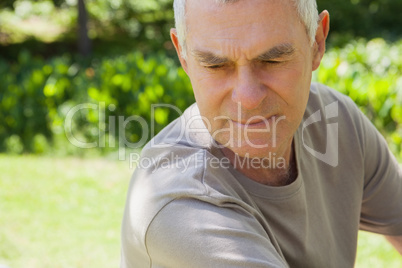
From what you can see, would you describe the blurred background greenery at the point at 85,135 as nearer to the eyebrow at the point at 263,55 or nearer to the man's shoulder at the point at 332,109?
the man's shoulder at the point at 332,109

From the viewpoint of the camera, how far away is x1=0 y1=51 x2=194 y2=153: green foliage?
5918 millimetres

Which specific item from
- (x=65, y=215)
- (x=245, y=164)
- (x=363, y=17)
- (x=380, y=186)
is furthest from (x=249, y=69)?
(x=363, y=17)

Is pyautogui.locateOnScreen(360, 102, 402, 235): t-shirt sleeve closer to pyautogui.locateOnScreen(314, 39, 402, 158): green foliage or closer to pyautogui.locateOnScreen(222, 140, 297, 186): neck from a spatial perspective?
pyautogui.locateOnScreen(222, 140, 297, 186): neck

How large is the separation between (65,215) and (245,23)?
3.85 metres

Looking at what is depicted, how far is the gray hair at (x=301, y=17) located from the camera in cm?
140

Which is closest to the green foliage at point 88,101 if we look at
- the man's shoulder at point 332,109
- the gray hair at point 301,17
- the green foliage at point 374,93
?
the green foliage at point 374,93

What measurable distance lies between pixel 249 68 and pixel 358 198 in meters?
0.73

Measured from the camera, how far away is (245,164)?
63.0 inches

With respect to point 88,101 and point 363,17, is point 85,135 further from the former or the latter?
point 363,17

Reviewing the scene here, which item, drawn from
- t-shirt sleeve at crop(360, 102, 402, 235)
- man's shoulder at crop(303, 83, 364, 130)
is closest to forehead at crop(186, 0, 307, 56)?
man's shoulder at crop(303, 83, 364, 130)

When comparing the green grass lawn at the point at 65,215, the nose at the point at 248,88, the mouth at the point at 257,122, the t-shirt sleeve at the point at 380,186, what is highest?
the nose at the point at 248,88

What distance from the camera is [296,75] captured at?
145cm

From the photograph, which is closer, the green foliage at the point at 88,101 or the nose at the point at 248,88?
the nose at the point at 248,88

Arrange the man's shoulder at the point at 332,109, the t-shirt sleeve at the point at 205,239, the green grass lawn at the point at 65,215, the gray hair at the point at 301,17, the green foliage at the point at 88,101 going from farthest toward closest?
the green foliage at the point at 88,101 → the green grass lawn at the point at 65,215 → the man's shoulder at the point at 332,109 → the gray hair at the point at 301,17 → the t-shirt sleeve at the point at 205,239
